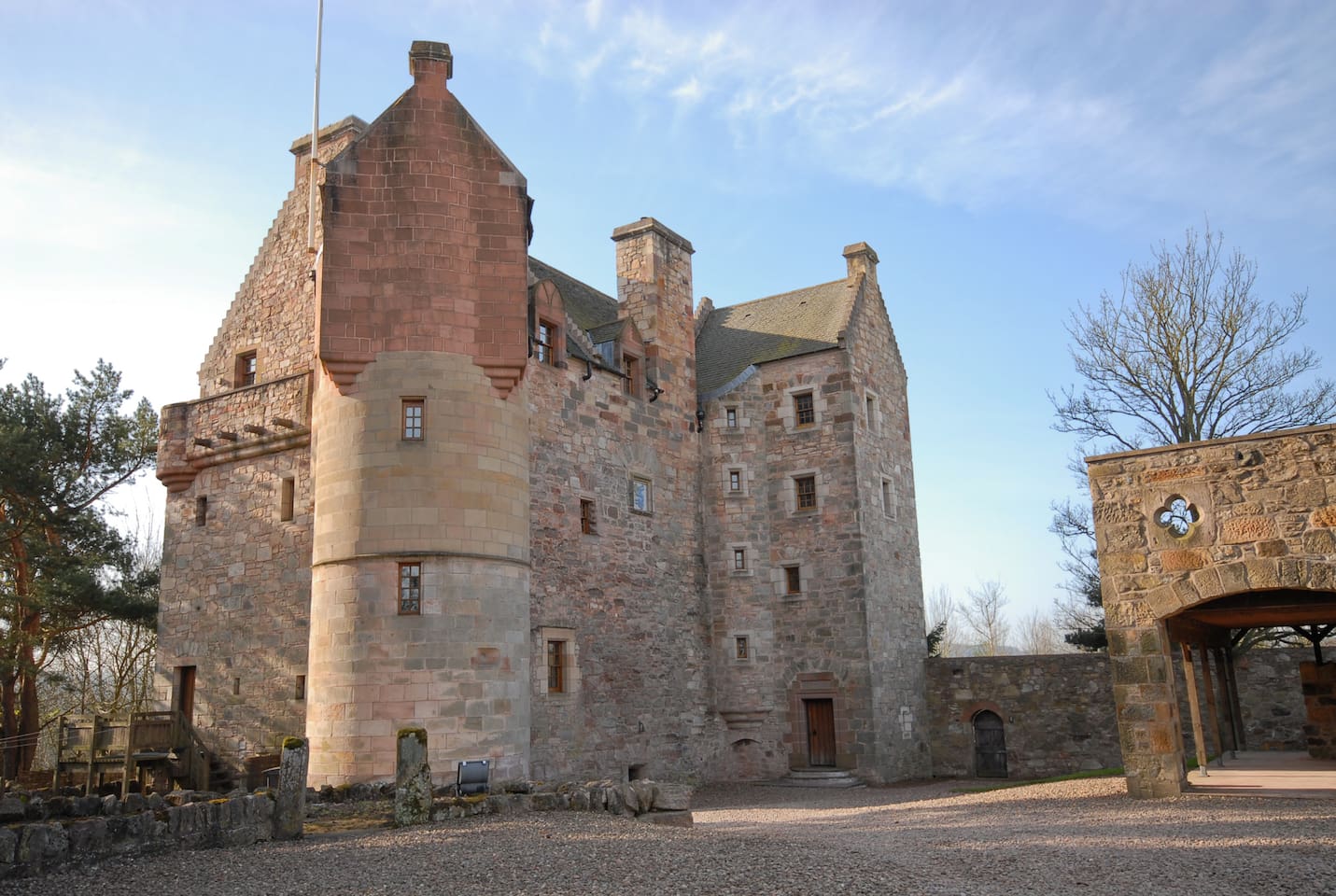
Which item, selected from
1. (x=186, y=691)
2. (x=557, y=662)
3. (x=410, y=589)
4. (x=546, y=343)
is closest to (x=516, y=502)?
(x=410, y=589)

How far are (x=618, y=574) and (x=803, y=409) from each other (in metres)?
6.68

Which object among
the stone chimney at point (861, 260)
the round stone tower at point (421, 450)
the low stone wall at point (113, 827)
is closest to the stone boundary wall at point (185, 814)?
the low stone wall at point (113, 827)

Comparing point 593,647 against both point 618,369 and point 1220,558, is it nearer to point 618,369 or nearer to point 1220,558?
point 618,369

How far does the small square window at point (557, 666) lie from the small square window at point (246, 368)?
29.8 ft

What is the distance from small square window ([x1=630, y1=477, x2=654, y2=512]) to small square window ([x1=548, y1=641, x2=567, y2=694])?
12.8 feet

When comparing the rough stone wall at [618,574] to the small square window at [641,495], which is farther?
the small square window at [641,495]

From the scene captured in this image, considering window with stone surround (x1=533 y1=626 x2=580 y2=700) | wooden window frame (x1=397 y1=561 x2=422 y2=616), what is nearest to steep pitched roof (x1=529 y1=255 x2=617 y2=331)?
window with stone surround (x1=533 y1=626 x2=580 y2=700)

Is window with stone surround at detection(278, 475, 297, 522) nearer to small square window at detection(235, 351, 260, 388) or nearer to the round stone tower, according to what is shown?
the round stone tower

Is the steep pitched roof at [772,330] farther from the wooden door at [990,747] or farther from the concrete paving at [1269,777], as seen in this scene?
the concrete paving at [1269,777]

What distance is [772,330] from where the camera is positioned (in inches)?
1083

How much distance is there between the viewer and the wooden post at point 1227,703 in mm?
20141

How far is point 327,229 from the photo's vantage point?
17234 mm

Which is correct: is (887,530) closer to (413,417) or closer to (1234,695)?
(1234,695)

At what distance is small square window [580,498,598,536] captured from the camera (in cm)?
2130
